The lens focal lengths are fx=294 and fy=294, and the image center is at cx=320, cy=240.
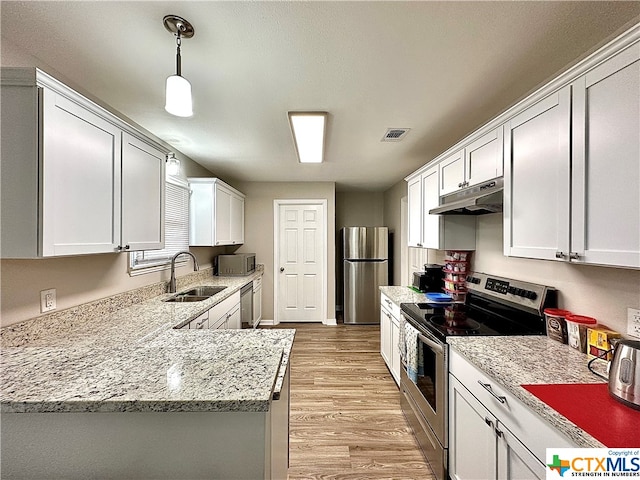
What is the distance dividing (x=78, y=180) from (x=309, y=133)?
1.83 meters

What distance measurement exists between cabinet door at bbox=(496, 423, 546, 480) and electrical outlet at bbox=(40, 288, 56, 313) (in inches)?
94.5

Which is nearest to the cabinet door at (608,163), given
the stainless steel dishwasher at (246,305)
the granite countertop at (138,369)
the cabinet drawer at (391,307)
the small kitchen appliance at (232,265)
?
the granite countertop at (138,369)

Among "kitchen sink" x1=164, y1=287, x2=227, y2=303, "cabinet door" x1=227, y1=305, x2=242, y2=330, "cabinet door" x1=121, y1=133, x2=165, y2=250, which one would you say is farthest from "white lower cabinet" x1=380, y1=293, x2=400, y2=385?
"cabinet door" x1=121, y1=133, x2=165, y2=250

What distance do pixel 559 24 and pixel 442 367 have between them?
181cm

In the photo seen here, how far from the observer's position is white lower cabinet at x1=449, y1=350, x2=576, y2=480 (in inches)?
41.6

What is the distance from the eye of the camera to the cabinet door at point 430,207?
2.74 meters

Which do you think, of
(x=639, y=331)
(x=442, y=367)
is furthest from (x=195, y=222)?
(x=639, y=331)

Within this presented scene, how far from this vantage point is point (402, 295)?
3.07 m

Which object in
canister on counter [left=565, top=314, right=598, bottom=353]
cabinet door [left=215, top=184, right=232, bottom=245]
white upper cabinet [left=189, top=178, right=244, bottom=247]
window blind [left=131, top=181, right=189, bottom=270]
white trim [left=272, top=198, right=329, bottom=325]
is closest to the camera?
canister on counter [left=565, top=314, right=598, bottom=353]

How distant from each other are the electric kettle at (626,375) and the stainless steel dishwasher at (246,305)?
3.30m

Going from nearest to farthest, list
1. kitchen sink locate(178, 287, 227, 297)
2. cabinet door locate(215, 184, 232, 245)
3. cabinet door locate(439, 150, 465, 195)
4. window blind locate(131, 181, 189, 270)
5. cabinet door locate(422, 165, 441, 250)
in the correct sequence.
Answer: cabinet door locate(439, 150, 465, 195), cabinet door locate(422, 165, 441, 250), window blind locate(131, 181, 189, 270), kitchen sink locate(178, 287, 227, 297), cabinet door locate(215, 184, 232, 245)

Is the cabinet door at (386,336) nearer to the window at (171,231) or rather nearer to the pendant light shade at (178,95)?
the window at (171,231)

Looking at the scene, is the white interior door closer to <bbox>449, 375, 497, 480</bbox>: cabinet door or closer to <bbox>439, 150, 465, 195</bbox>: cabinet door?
<bbox>439, 150, 465, 195</bbox>: cabinet door

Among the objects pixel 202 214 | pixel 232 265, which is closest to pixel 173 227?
pixel 202 214
